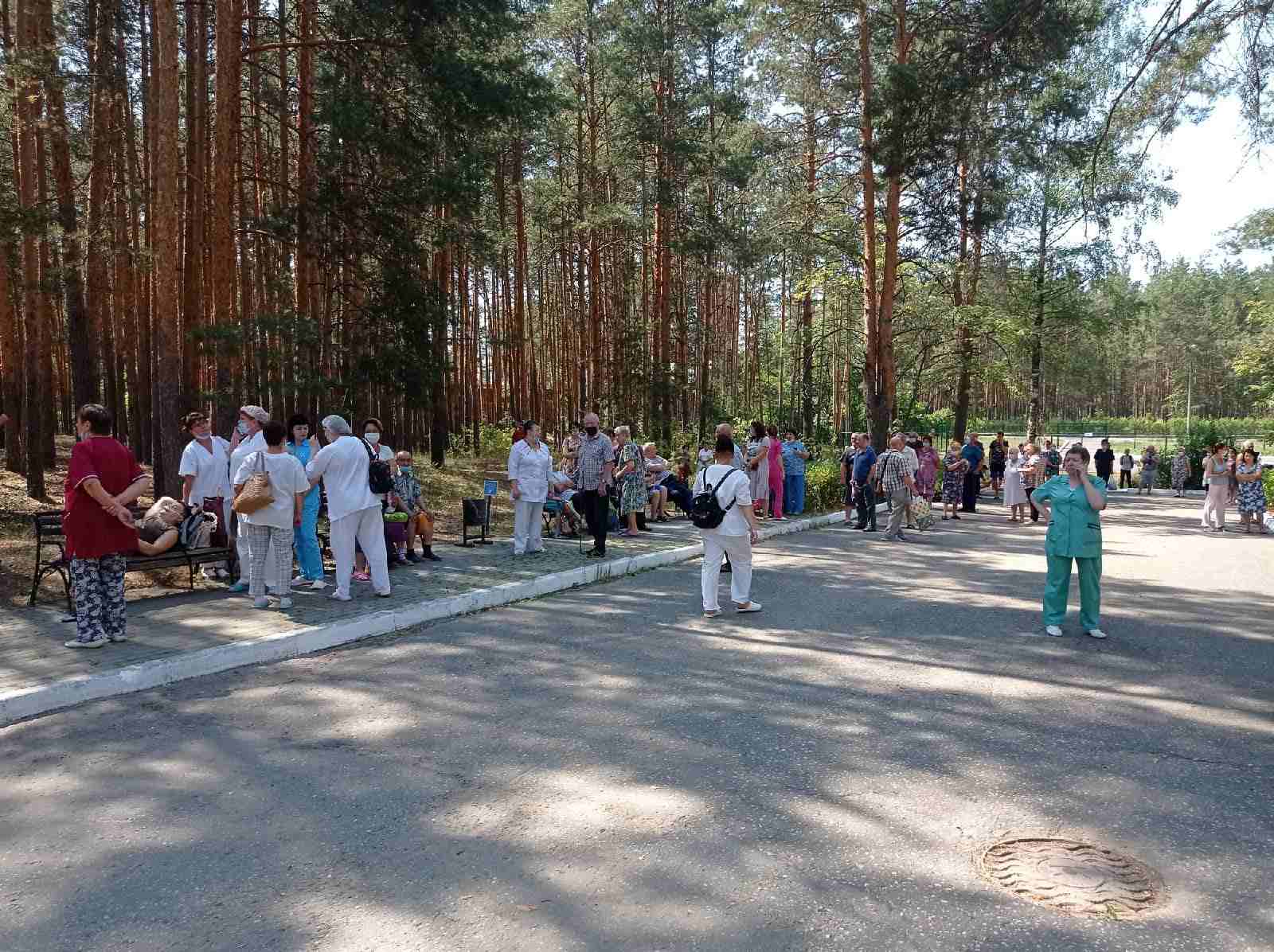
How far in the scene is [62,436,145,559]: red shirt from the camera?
689 cm

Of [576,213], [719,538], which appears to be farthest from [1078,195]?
[576,213]

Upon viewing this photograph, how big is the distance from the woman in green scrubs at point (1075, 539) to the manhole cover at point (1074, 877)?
451cm

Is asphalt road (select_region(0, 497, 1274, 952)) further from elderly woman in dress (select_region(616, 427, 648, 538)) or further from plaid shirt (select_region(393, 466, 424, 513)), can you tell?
elderly woman in dress (select_region(616, 427, 648, 538))

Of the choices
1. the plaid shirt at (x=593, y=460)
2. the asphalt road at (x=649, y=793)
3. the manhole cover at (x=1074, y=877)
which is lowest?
the manhole cover at (x=1074, y=877)

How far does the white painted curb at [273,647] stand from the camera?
19.8 feet

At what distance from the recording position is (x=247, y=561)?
967cm

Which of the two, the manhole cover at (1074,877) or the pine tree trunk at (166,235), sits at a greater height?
the pine tree trunk at (166,235)

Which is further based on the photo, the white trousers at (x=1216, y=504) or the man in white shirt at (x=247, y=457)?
the white trousers at (x=1216, y=504)

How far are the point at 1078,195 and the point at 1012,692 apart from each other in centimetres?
903

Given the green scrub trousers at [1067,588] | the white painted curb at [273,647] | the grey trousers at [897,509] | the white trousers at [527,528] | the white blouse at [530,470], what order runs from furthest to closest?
the grey trousers at [897,509], the white trousers at [527,528], the white blouse at [530,470], the green scrub trousers at [1067,588], the white painted curb at [273,647]

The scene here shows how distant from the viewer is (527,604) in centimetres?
966

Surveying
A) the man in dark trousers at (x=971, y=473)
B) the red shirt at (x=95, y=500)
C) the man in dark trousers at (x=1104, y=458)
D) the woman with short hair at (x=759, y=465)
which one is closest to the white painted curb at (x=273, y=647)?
the red shirt at (x=95, y=500)

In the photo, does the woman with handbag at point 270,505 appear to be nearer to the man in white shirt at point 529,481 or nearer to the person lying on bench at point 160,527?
the person lying on bench at point 160,527

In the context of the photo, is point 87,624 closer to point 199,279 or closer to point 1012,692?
point 1012,692
